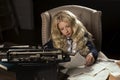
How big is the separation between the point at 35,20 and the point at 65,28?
203cm

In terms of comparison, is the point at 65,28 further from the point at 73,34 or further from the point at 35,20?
the point at 35,20

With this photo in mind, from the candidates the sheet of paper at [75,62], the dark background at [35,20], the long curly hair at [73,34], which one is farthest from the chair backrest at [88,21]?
the dark background at [35,20]

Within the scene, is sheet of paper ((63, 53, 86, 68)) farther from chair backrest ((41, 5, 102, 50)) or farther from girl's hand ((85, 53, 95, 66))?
chair backrest ((41, 5, 102, 50))

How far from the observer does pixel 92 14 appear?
192 cm

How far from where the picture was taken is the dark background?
3176mm

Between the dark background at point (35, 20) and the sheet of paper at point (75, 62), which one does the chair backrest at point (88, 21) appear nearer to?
the sheet of paper at point (75, 62)

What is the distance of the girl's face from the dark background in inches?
60.3

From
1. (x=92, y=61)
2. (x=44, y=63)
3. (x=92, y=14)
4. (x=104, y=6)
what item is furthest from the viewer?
(x=104, y=6)

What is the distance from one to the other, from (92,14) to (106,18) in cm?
133

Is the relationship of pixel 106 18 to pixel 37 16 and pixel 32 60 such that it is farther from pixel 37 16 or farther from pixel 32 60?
pixel 32 60

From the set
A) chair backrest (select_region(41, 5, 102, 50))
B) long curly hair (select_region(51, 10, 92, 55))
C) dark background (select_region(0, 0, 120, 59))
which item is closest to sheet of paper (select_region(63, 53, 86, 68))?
long curly hair (select_region(51, 10, 92, 55))

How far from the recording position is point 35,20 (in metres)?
3.69

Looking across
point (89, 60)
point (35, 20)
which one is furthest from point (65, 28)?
point (35, 20)

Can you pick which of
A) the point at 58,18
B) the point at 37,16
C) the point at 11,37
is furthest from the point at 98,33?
the point at 11,37
